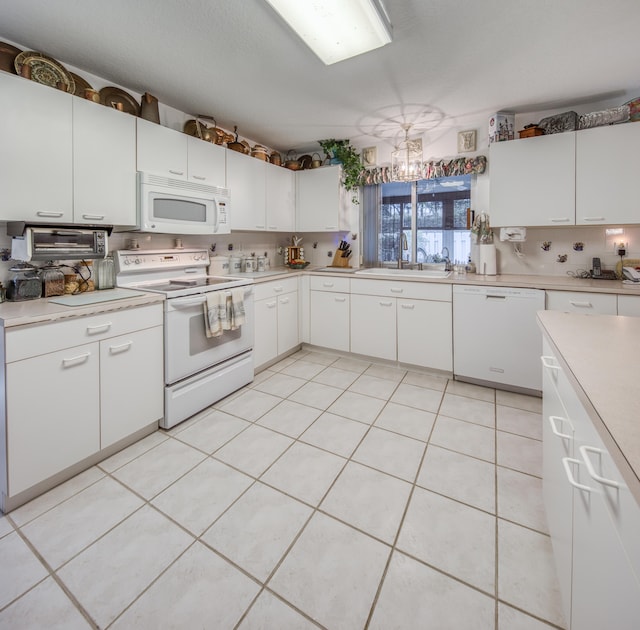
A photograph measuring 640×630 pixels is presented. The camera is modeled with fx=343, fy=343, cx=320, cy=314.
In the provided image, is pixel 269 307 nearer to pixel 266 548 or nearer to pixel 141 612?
pixel 266 548

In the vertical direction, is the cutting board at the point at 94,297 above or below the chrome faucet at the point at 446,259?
below

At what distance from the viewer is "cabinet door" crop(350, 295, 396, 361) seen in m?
3.31

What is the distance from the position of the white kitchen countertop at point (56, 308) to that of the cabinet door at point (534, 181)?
283cm

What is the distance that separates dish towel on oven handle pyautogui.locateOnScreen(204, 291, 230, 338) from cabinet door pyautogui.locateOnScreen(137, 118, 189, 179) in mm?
977

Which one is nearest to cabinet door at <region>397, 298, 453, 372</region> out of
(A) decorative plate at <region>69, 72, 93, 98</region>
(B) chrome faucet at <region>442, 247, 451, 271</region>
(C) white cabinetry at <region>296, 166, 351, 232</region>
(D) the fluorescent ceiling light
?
(B) chrome faucet at <region>442, 247, 451, 271</region>

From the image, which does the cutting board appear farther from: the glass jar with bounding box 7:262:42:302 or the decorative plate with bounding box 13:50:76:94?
the decorative plate with bounding box 13:50:76:94

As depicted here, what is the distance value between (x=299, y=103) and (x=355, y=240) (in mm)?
1632

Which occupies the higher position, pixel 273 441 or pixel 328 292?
pixel 328 292

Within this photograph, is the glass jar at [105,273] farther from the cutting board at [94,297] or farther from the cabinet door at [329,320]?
the cabinet door at [329,320]

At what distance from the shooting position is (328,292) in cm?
362

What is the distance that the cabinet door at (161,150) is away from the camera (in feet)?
7.86

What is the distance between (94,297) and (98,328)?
0.30 m

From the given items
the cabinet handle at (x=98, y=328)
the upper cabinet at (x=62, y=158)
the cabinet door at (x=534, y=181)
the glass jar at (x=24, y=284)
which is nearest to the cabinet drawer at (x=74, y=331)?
the cabinet handle at (x=98, y=328)

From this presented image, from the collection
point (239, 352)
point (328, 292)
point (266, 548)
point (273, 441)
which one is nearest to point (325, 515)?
point (266, 548)
